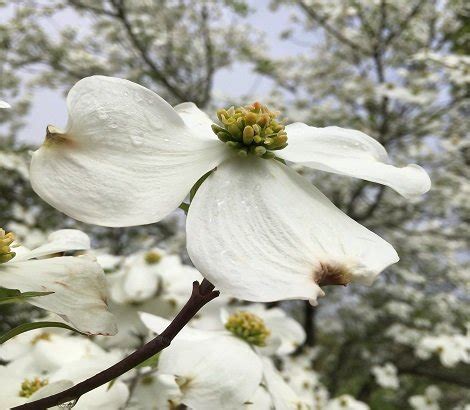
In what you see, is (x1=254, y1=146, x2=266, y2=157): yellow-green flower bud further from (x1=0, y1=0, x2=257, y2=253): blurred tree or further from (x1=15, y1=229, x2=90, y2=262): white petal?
(x1=0, y1=0, x2=257, y2=253): blurred tree

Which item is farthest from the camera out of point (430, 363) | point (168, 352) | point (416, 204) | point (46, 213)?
point (416, 204)

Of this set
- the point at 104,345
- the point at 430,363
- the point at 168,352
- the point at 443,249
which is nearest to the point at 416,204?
the point at 443,249

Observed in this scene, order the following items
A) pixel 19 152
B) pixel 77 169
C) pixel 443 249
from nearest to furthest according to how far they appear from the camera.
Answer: pixel 77 169, pixel 19 152, pixel 443 249

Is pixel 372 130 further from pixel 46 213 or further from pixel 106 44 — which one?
pixel 106 44

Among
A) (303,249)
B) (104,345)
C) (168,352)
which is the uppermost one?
(303,249)

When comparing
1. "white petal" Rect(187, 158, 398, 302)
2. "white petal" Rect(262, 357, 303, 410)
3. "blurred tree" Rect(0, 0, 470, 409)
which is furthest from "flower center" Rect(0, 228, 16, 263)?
"blurred tree" Rect(0, 0, 470, 409)

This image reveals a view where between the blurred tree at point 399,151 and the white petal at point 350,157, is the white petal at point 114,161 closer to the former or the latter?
the white petal at point 350,157

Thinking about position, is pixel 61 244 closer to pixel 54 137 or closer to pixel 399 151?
pixel 54 137

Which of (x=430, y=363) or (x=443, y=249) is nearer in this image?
(x=430, y=363)
